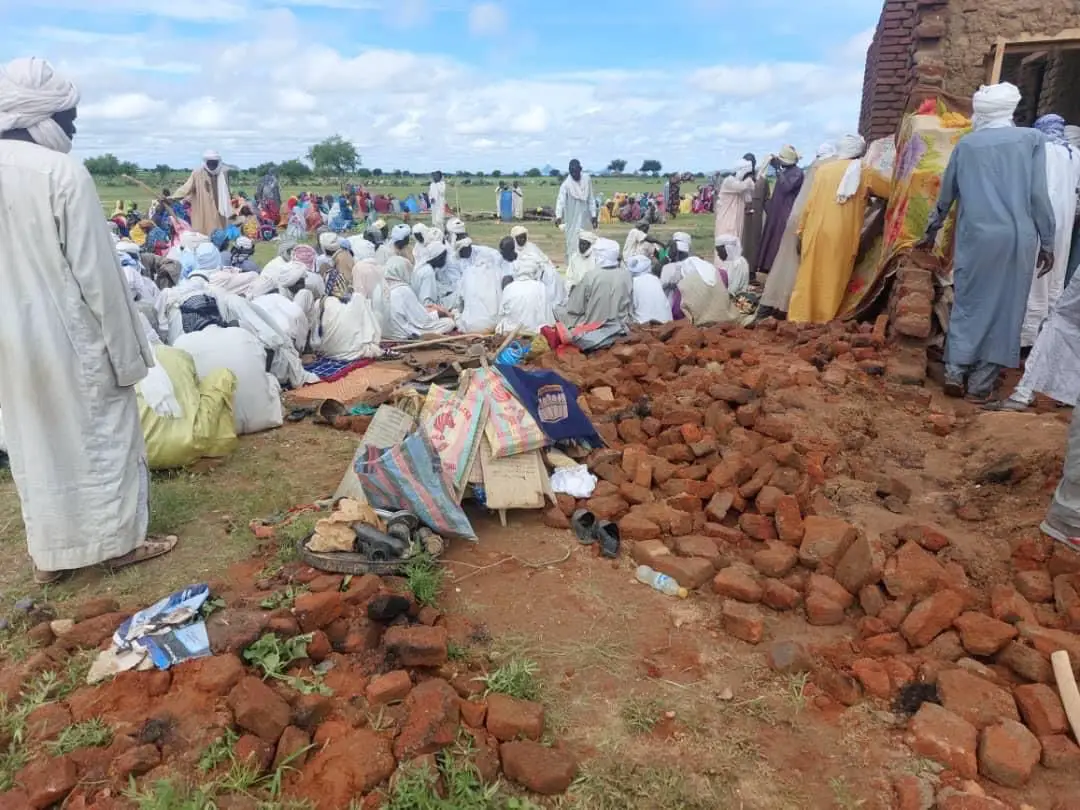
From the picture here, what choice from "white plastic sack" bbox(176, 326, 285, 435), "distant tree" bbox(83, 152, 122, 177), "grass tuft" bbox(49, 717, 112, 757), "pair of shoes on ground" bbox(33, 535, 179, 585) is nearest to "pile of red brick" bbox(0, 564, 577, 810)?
"grass tuft" bbox(49, 717, 112, 757)

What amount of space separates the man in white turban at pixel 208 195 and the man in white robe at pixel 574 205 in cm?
561

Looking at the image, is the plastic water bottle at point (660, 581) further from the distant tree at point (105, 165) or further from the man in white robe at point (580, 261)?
the distant tree at point (105, 165)

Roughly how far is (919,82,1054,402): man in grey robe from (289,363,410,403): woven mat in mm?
4398

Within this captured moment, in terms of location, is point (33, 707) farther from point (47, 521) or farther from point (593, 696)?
point (593, 696)

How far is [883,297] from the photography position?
714 cm

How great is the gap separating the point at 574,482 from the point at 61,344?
242cm

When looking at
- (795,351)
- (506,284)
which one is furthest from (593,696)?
(506,284)

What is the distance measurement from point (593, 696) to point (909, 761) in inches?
39.2

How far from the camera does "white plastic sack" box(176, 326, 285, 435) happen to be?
17.2ft

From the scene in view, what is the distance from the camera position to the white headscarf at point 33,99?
3.04 m

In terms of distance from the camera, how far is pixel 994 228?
524cm

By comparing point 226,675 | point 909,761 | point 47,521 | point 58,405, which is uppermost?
point 58,405

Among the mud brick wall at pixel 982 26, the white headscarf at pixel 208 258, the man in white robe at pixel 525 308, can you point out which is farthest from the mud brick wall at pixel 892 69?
the white headscarf at pixel 208 258

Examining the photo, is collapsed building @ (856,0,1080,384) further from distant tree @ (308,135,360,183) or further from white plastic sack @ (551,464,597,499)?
distant tree @ (308,135,360,183)
